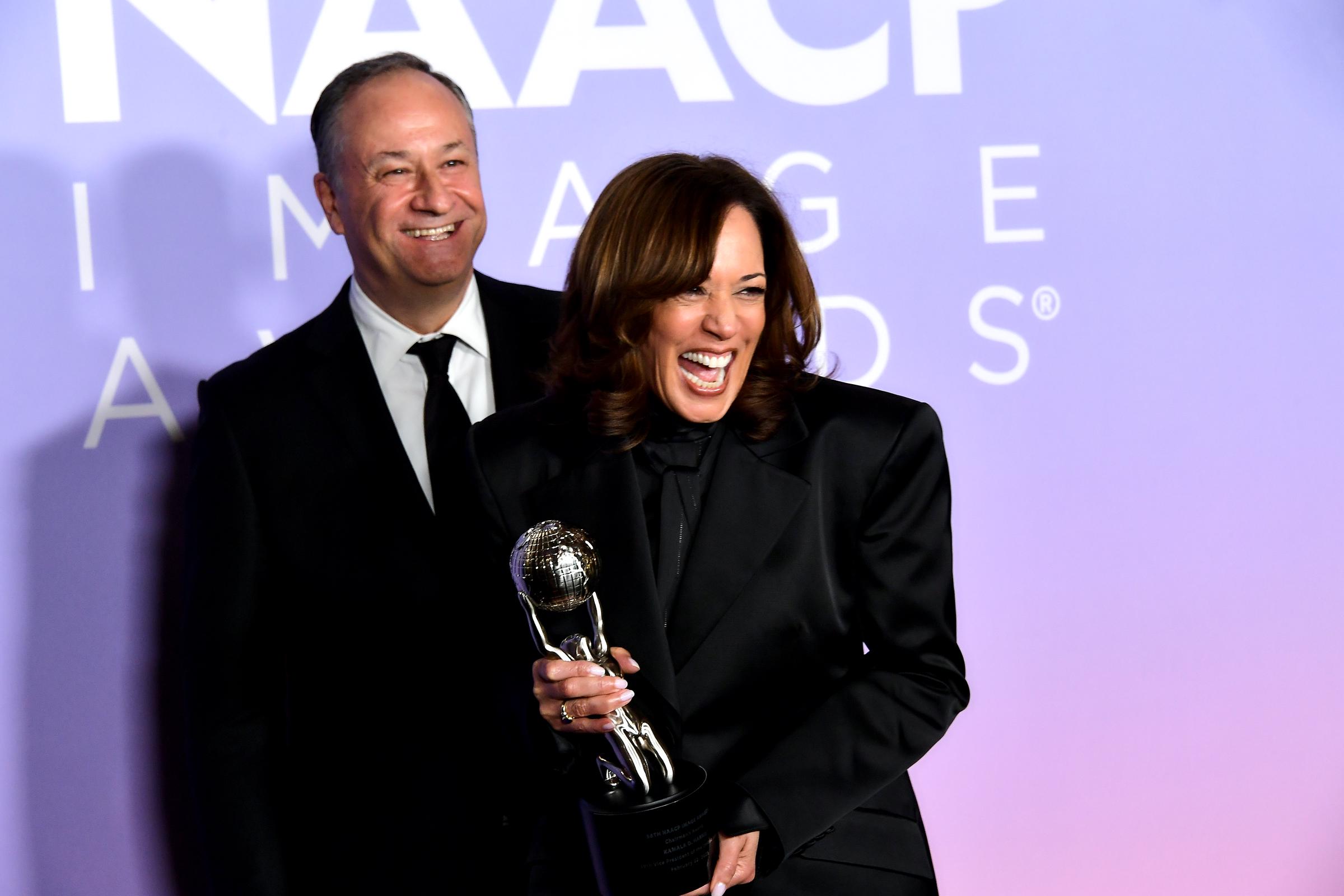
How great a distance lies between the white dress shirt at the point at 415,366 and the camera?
7.73 feet

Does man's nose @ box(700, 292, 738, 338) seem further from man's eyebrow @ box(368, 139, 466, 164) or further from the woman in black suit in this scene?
man's eyebrow @ box(368, 139, 466, 164)

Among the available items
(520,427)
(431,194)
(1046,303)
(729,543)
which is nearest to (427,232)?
(431,194)

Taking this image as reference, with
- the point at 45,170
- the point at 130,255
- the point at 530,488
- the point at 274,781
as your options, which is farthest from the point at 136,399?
the point at 530,488

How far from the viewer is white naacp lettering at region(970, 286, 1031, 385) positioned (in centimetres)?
299

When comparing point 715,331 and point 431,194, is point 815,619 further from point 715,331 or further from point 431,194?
point 431,194

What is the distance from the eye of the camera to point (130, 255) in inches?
109

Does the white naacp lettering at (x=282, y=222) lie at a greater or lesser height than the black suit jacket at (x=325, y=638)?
greater

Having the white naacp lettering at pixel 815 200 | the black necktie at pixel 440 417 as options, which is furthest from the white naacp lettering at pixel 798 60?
the black necktie at pixel 440 417

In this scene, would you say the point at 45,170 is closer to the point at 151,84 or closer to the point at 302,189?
the point at 151,84

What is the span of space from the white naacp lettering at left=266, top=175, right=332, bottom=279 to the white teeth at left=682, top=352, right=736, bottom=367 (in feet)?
4.25

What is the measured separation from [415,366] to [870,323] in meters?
1.08

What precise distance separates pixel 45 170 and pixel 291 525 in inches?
41.3

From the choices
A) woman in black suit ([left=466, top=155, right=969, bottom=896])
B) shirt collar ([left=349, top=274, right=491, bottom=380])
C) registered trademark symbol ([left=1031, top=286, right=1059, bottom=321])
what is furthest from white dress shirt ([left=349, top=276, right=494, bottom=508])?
registered trademark symbol ([left=1031, top=286, right=1059, bottom=321])

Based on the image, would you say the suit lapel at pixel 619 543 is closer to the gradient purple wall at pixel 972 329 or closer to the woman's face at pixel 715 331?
the woman's face at pixel 715 331
